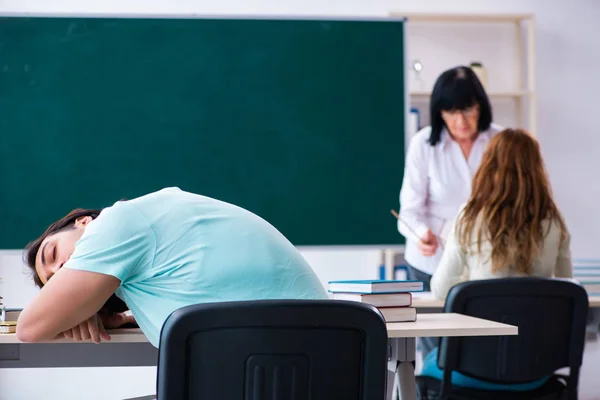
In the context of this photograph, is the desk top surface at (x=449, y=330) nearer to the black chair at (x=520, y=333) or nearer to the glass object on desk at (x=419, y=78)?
the black chair at (x=520, y=333)

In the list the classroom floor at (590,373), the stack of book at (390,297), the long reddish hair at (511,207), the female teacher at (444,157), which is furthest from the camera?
the classroom floor at (590,373)

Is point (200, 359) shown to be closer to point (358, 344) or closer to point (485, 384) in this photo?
point (358, 344)

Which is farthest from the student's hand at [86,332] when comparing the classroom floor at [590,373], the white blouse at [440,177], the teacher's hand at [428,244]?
the classroom floor at [590,373]

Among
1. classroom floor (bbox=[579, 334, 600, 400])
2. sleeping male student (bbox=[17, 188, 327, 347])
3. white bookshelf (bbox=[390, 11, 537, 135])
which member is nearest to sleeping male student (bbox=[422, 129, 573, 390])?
sleeping male student (bbox=[17, 188, 327, 347])

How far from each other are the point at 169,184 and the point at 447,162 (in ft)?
4.18

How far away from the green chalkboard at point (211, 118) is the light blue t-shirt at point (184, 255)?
187cm

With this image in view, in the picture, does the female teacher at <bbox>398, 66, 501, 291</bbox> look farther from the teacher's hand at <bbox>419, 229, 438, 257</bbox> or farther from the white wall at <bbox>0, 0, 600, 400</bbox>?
the white wall at <bbox>0, 0, 600, 400</bbox>

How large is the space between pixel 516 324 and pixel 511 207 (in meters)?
0.46

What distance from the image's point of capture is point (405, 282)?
1908mm

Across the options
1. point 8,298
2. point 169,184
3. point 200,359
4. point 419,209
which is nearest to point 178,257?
point 200,359

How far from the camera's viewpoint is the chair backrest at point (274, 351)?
124 centimetres

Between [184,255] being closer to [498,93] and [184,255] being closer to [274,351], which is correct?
[274,351]

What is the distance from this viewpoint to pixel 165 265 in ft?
4.82

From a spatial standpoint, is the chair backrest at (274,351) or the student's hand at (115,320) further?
the student's hand at (115,320)
